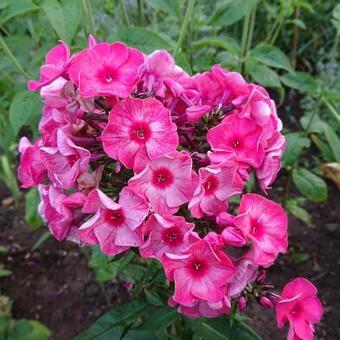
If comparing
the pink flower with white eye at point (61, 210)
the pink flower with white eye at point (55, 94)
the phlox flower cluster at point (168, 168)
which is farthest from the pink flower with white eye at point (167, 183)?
the pink flower with white eye at point (55, 94)

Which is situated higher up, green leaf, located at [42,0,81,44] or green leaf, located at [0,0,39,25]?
green leaf, located at [42,0,81,44]

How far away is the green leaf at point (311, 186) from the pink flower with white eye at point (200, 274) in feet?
3.35

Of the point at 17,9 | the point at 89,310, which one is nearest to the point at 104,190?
the point at 17,9

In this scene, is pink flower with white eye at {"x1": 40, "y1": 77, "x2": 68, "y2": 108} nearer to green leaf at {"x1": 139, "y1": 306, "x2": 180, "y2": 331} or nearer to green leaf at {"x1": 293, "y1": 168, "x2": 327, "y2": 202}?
green leaf at {"x1": 139, "y1": 306, "x2": 180, "y2": 331}

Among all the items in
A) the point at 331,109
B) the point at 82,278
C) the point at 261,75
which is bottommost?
the point at 82,278

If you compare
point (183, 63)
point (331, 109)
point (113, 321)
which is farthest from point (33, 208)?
point (331, 109)

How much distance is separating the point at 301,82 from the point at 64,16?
0.82 meters

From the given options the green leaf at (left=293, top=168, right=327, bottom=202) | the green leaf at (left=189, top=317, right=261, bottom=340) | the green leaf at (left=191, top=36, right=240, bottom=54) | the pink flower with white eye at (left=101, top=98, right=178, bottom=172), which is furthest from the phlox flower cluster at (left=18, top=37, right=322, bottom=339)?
the green leaf at (left=293, top=168, right=327, bottom=202)

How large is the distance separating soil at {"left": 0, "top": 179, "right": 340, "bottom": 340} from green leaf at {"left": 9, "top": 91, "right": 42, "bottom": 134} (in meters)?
0.84

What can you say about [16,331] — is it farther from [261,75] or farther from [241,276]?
[261,75]

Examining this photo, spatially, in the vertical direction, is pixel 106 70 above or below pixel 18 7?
above

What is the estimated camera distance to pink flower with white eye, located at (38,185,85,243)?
86 cm

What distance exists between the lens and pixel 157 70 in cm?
90

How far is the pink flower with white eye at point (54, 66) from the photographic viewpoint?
0.91 m
